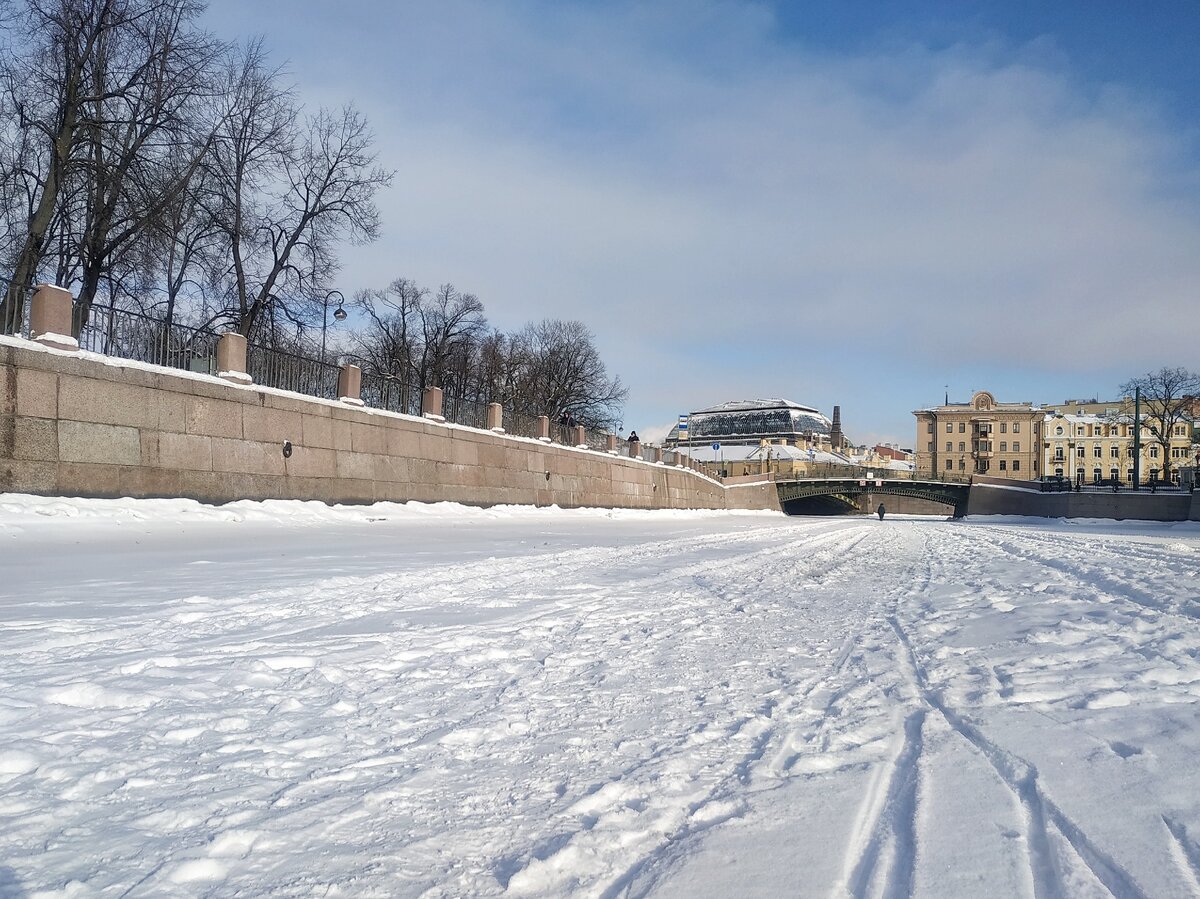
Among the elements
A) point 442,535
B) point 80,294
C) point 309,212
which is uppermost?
point 309,212

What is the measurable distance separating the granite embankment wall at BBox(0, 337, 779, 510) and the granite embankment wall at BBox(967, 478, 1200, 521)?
140ft

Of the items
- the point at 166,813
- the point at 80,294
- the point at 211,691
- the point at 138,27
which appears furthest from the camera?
the point at 80,294

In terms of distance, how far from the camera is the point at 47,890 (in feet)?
7.01

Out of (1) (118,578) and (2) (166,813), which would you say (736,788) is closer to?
(2) (166,813)

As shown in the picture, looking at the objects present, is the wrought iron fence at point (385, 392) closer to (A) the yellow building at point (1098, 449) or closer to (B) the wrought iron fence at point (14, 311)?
(B) the wrought iron fence at point (14, 311)

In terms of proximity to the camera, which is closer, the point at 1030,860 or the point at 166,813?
the point at 1030,860

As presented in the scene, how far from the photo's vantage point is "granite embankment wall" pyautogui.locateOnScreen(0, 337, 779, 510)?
43.0ft

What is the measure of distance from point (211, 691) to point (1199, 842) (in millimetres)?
3785

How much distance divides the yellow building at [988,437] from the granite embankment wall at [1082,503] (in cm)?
3949

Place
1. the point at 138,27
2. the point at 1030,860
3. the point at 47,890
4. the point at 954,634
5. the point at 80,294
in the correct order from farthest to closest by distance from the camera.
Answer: the point at 80,294
the point at 138,27
the point at 954,634
the point at 1030,860
the point at 47,890

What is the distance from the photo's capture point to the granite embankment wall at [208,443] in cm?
1310

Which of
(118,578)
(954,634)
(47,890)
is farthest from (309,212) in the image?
(47,890)

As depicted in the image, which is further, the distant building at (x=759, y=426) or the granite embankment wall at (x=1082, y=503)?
the distant building at (x=759, y=426)

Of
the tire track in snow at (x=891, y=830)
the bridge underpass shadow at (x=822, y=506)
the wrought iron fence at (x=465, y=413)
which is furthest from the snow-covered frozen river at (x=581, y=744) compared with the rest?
the bridge underpass shadow at (x=822, y=506)
